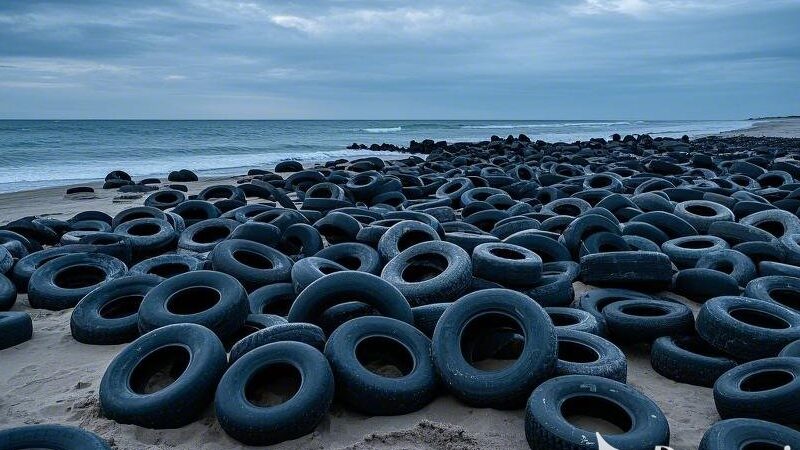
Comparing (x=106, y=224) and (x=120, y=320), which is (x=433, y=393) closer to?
(x=120, y=320)

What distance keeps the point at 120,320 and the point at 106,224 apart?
4.95m

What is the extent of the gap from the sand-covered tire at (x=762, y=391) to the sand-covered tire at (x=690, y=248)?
3122 mm

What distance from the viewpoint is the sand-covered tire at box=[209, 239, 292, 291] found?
20.7ft

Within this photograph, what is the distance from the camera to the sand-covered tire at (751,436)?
332 cm

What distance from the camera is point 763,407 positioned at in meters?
3.77

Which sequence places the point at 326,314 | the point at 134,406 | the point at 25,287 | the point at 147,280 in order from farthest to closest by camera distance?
1. the point at 25,287
2. the point at 147,280
3. the point at 326,314
4. the point at 134,406

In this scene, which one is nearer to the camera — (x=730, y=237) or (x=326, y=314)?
(x=326, y=314)

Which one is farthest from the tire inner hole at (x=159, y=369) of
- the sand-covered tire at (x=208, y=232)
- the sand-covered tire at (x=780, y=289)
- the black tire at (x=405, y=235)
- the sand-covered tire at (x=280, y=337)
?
the sand-covered tire at (x=780, y=289)

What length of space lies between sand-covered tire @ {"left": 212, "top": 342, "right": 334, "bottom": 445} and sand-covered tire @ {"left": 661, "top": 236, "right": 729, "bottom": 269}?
5130mm

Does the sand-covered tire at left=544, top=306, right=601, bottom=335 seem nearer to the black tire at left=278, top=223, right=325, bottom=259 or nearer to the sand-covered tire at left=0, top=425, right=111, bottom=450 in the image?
the black tire at left=278, top=223, right=325, bottom=259

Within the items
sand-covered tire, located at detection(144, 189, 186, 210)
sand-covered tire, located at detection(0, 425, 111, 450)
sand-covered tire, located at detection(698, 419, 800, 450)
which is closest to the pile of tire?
sand-covered tire, located at detection(698, 419, 800, 450)

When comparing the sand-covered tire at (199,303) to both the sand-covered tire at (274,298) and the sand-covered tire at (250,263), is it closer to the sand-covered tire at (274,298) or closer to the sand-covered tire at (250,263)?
the sand-covered tire at (274,298)

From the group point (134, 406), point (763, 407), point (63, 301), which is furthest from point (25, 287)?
point (763, 407)

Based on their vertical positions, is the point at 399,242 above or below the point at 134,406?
above
